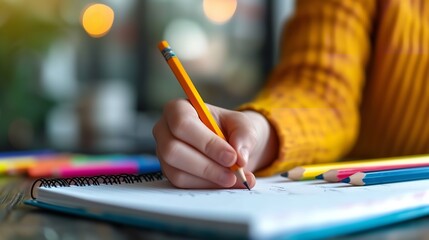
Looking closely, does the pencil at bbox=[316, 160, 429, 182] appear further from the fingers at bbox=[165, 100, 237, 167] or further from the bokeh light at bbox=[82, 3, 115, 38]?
the bokeh light at bbox=[82, 3, 115, 38]

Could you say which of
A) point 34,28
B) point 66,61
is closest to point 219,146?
point 34,28

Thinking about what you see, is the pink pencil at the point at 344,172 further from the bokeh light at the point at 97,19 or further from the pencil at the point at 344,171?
the bokeh light at the point at 97,19

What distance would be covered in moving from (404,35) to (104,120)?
1.34m

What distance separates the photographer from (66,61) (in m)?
2.03

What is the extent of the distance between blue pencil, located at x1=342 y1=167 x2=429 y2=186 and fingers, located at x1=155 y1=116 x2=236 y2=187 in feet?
0.28

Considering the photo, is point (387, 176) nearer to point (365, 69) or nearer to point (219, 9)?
point (365, 69)

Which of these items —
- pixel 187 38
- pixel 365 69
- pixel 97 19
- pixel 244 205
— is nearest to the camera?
pixel 244 205

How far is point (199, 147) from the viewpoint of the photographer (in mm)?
446

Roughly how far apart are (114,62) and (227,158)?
67.3 inches

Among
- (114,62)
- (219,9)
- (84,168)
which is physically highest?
(84,168)

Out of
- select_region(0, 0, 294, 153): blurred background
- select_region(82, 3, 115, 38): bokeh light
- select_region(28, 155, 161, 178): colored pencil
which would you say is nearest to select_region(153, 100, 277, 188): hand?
select_region(28, 155, 161, 178): colored pencil

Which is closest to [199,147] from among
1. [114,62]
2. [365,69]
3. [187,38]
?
[365,69]

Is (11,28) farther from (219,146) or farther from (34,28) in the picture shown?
(219,146)

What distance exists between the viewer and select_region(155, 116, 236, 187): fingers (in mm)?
433
